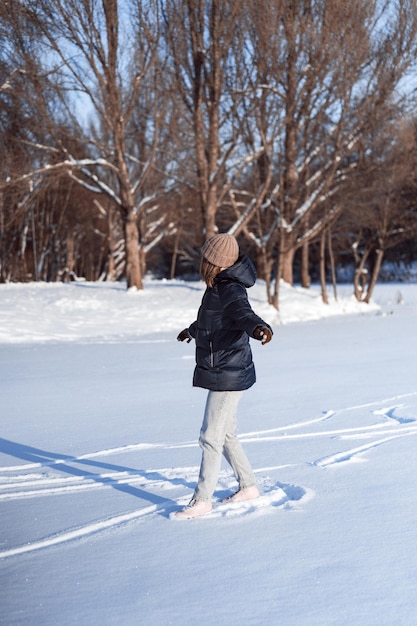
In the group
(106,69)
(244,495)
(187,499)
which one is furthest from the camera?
(106,69)

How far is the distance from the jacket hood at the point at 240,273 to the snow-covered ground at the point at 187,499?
1307 mm

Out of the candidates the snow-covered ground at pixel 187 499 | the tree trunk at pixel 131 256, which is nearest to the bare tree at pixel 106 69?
the tree trunk at pixel 131 256

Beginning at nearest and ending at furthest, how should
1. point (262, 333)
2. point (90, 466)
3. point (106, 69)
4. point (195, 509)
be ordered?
point (262, 333), point (195, 509), point (90, 466), point (106, 69)

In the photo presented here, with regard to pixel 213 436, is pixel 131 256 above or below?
above

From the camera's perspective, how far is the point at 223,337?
4.46 metres

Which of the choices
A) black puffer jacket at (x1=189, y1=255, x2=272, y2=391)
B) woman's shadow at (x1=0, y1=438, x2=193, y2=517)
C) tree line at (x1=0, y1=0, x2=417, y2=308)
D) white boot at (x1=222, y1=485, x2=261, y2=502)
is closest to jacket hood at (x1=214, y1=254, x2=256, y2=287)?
black puffer jacket at (x1=189, y1=255, x2=272, y2=391)

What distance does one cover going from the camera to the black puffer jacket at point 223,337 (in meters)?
4.44

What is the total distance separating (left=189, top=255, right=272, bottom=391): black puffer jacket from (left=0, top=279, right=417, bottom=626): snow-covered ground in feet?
2.50

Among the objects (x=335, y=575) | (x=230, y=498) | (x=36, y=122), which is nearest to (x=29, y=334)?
(x=36, y=122)

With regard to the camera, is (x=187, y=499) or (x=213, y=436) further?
(x=187, y=499)

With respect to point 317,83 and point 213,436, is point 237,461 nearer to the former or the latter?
point 213,436

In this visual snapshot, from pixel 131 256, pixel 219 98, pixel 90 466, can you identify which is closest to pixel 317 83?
pixel 219 98

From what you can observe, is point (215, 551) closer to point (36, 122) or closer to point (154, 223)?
point (36, 122)

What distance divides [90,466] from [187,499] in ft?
3.97
